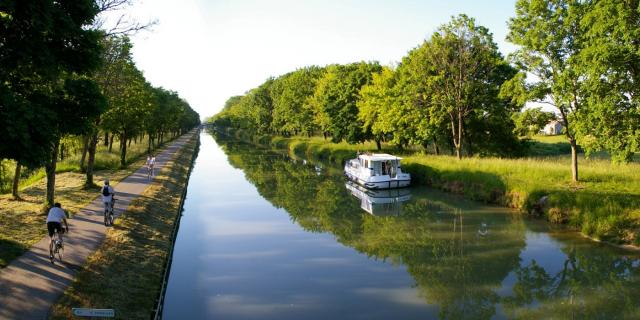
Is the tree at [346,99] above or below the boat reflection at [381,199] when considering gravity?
above

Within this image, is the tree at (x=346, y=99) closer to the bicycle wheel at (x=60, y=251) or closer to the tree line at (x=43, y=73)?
the tree line at (x=43, y=73)

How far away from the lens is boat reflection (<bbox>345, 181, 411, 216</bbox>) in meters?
28.3

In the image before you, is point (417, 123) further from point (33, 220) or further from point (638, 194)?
point (33, 220)

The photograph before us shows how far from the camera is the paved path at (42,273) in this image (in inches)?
413

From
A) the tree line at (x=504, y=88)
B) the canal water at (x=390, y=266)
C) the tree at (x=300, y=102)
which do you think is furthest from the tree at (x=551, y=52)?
the tree at (x=300, y=102)

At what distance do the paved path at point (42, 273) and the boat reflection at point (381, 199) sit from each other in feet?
51.8

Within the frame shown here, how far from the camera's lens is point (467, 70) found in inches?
1569

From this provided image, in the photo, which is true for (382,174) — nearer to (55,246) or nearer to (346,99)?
(346,99)

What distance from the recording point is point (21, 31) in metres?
12.3

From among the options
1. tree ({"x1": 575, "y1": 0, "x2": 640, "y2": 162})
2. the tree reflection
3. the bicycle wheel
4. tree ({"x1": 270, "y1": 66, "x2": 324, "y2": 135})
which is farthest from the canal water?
tree ({"x1": 270, "y1": 66, "x2": 324, "y2": 135})

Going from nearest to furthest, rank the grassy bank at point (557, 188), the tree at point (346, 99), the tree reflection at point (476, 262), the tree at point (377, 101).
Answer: the tree reflection at point (476, 262) → the grassy bank at point (557, 188) → the tree at point (377, 101) → the tree at point (346, 99)

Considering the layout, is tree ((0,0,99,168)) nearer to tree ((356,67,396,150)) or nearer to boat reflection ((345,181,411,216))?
boat reflection ((345,181,411,216))

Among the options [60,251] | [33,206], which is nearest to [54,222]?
[60,251]

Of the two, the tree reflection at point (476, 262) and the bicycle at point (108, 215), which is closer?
the tree reflection at point (476, 262)
